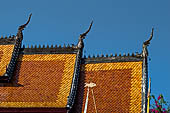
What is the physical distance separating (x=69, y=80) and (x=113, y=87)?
2.73m

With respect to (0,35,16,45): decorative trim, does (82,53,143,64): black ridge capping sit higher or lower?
lower

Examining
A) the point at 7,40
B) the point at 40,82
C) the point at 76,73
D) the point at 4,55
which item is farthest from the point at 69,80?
the point at 7,40

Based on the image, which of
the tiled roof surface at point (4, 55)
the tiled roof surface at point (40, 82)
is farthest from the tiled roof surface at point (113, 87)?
the tiled roof surface at point (4, 55)

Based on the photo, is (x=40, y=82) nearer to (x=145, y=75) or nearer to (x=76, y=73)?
(x=76, y=73)

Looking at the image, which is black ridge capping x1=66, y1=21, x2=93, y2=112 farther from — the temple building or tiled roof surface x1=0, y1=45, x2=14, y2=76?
tiled roof surface x1=0, y1=45, x2=14, y2=76

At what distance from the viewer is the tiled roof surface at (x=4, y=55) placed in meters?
22.6

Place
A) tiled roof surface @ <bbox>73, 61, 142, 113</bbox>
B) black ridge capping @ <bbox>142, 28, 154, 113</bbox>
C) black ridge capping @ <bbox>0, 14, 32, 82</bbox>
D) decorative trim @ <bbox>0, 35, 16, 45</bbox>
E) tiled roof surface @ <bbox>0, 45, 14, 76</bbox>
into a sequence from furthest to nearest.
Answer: decorative trim @ <bbox>0, 35, 16, 45</bbox>
tiled roof surface @ <bbox>0, 45, 14, 76</bbox>
black ridge capping @ <bbox>0, 14, 32, 82</bbox>
tiled roof surface @ <bbox>73, 61, 142, 113</bbox>
black ridge capping @ <bbox>142, 28, 154, 113</bbox>

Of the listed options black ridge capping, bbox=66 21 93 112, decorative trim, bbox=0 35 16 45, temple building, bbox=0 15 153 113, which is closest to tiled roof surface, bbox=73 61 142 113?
temple building, bbox=0 15 153 113

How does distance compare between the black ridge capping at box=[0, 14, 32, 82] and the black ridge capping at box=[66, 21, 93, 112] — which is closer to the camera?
the black ridge capping at box=[66, 21, 93, 112]

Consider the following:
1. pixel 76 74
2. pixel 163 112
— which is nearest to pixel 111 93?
pixel 76 74

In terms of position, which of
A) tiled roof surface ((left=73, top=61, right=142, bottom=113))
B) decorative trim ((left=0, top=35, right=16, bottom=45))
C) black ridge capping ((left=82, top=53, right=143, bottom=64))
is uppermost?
decorative trim ((left=0, top=35, right=16, bottom=45))

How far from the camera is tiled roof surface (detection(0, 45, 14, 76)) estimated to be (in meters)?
22.6

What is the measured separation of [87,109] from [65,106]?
4.47 ft

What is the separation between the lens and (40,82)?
2147 cm
